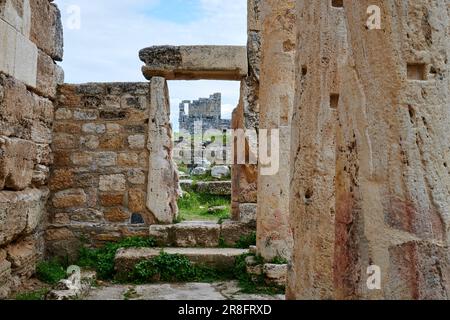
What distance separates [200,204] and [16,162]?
15.1 ft

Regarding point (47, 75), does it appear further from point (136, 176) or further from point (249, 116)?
point (249, 116)

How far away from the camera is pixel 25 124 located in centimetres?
510

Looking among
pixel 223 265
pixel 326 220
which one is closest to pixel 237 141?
pixel 223 265

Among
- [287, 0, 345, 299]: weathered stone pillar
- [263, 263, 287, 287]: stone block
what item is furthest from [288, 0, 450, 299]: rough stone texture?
[263, 263, 287, 287]: stone block

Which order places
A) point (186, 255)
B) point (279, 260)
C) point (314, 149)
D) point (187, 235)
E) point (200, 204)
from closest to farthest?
point (314, 149) < point (279, 260) < point (186, 255) < point (187, 235) < point (200, 204)

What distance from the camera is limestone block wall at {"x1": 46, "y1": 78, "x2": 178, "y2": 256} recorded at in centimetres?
616

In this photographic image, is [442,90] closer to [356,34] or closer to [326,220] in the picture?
[356,34]

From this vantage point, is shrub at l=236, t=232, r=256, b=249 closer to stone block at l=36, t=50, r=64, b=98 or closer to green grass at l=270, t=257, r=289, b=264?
green grass at l=270, t=257, r=289, b=264

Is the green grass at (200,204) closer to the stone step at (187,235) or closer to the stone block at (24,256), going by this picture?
the stone step at (187,235)

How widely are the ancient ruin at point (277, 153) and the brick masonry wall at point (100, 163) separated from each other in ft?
0.06

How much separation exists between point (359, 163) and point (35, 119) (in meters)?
4.39

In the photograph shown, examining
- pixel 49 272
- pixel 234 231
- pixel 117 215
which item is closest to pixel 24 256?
pixel 49 272

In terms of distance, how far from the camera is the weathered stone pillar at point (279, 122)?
5.39 metres

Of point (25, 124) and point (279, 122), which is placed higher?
point (279, 122)
